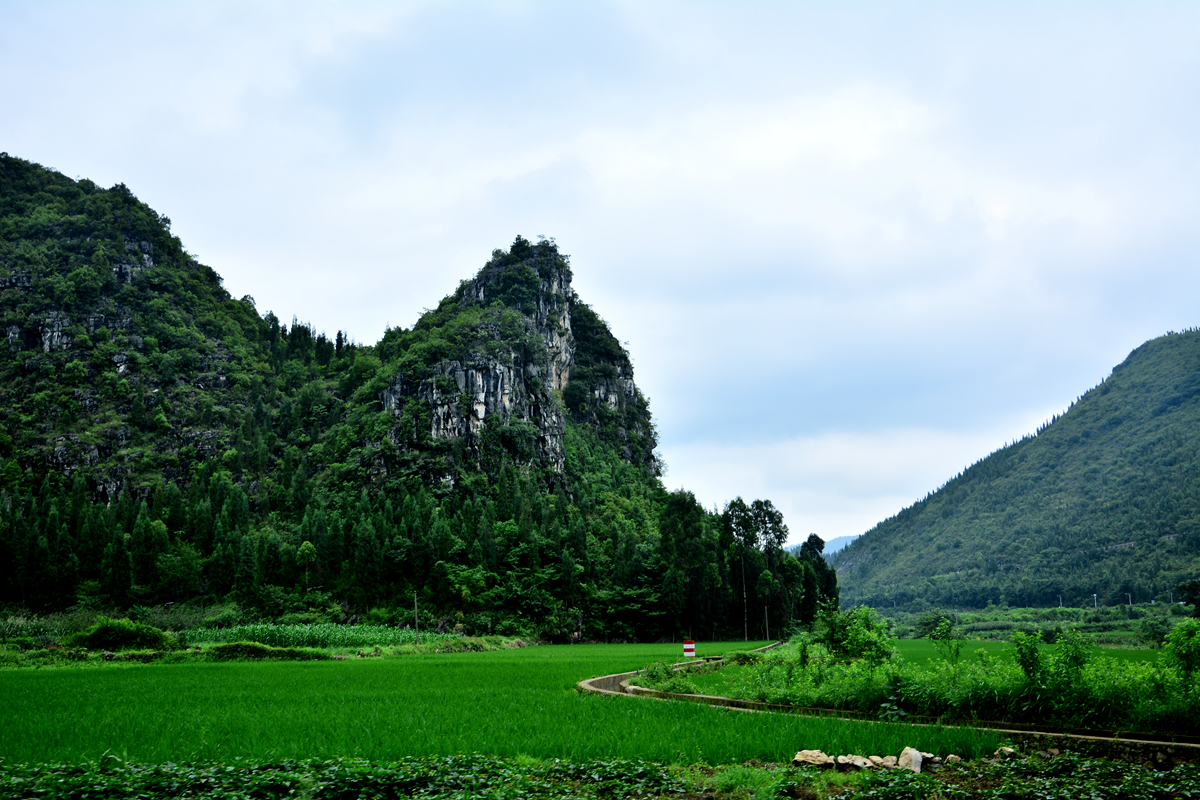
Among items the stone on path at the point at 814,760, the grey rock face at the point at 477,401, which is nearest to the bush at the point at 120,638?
the stone on path at the point at 814,760

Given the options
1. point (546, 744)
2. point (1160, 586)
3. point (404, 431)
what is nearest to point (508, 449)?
point (404, 431)

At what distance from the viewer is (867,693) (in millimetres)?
14977

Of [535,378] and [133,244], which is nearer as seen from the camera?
[535,378]

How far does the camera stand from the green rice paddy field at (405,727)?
11.2m

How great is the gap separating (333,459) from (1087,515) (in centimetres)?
14567

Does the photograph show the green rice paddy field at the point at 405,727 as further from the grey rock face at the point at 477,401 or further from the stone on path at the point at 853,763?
the grey rock face at the point at 477,401

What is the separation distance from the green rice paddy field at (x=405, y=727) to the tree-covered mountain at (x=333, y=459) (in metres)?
47.0

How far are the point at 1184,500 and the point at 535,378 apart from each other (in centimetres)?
11732

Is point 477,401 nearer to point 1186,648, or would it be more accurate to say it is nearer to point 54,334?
point 54,334

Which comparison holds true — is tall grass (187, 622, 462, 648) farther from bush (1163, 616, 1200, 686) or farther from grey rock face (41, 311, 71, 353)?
grey rock face (41, 311, 71, 353)

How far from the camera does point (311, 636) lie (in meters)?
52.7

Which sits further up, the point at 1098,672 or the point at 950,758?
the point at 1098,672

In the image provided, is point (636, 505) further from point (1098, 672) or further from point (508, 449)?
point (1098, 672)

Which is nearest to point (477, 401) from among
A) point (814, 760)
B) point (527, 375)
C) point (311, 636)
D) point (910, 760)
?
point (527, 375)
